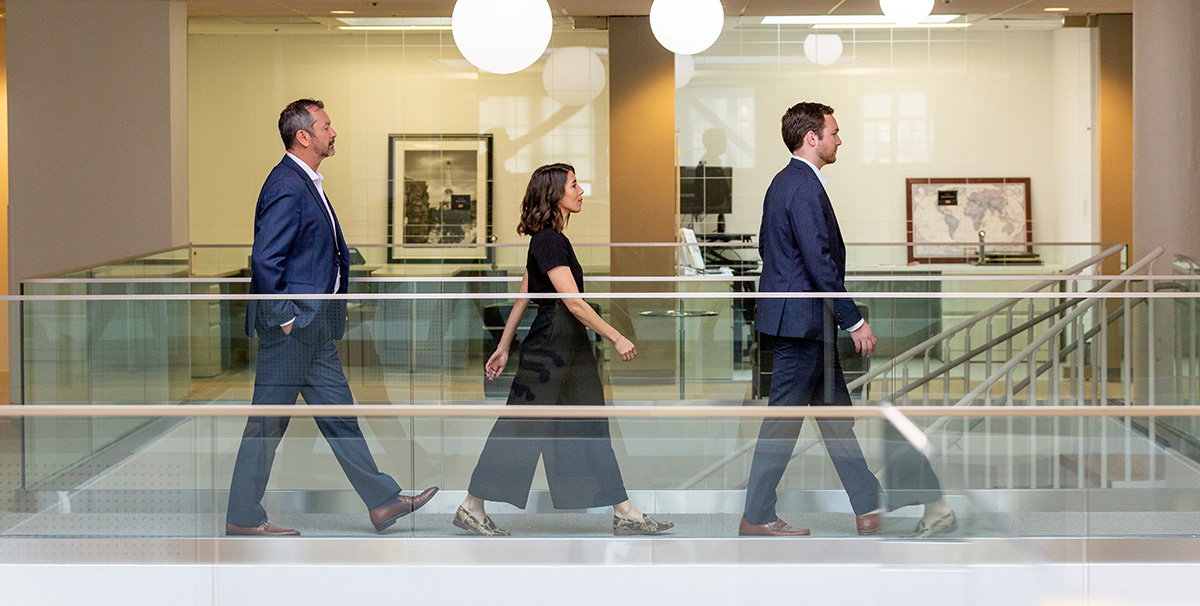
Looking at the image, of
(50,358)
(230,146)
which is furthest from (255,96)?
(50,358)

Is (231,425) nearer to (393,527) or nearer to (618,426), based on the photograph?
(393,527)

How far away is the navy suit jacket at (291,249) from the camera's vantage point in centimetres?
423

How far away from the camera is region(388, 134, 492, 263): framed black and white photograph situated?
35.2 ft

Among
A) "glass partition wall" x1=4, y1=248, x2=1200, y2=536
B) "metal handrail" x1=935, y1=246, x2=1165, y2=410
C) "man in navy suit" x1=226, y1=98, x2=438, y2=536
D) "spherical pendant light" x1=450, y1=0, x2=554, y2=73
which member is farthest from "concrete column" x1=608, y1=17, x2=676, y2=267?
"man in navy suit" x1=226, y1=98, x2=438, y2=536

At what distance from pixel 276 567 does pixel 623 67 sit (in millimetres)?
7145

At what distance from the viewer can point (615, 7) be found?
9.81 m

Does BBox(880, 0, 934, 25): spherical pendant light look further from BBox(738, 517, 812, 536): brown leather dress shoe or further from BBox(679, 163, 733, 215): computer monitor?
BBox(738, 517, 812, 536): brown leather dress shoe

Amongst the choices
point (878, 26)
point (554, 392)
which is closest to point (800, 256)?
point (554, 392)

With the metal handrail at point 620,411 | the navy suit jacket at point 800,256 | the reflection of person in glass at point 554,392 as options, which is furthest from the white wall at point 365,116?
the metal handrail at point 620,411

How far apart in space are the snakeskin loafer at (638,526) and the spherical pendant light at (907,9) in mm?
4079

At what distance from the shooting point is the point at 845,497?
3646 millimetres

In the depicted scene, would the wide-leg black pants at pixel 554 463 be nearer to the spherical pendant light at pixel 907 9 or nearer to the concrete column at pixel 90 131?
the spherical pendant light at pixel 907 9

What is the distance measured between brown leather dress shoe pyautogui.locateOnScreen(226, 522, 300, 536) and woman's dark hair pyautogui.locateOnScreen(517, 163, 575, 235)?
1348 millimetres

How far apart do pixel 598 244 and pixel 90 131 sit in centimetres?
382
